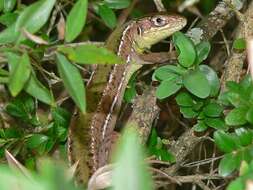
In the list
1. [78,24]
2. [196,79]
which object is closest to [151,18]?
[196,79]

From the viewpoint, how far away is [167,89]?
178cm

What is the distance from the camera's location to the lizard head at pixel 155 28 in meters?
2.70

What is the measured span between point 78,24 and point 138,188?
833 mm

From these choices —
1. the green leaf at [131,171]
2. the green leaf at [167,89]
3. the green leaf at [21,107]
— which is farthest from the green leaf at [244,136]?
the green leaf at [131,171]

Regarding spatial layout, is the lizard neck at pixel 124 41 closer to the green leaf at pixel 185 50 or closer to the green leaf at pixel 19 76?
the green leaf at pixel 185 50

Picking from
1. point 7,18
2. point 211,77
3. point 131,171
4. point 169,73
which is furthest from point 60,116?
point 131,171

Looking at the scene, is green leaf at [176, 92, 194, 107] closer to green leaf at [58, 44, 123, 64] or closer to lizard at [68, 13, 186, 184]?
lizard at [68, 13, 186, 184]

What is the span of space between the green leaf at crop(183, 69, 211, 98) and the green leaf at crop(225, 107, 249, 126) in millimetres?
99

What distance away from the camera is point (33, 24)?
121 cm

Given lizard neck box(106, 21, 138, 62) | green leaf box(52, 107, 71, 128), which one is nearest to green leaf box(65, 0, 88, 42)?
green leaf box(52, 107, 71, 128)

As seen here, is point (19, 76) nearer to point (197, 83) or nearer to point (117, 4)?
point (197, 83)

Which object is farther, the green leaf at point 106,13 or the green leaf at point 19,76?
the green leaf at point 106,13

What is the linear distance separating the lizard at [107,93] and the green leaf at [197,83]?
25.2 inches

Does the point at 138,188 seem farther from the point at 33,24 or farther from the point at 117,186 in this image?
the point at 33,24
